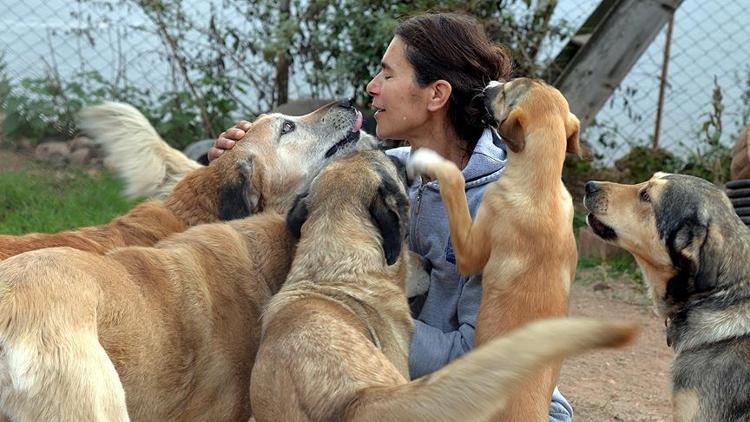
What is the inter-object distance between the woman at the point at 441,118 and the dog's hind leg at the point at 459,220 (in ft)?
0.80

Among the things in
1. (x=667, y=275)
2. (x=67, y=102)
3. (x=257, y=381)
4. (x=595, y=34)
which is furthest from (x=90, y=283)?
(x=67, y=102)

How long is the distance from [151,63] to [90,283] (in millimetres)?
7021

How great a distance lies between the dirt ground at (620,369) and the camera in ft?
19.9

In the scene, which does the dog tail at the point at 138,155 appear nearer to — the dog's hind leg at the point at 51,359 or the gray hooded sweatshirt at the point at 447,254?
the gray hooded sweatshirt at the point at 447,254

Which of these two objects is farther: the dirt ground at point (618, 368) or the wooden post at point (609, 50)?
the wooden post at point (609, 50)

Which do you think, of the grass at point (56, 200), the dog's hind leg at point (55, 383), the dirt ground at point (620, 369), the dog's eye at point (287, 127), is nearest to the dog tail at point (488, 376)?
the dog's hind leg at point (55, 383)

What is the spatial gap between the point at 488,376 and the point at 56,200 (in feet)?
20.8

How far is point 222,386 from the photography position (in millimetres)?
4020

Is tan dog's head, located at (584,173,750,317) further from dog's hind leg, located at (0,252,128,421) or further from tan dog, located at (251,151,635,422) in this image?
dog's hind leg, located at (0,252,128,421)

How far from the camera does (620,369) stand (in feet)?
22.1

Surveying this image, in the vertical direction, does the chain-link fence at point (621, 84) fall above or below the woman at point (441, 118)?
below

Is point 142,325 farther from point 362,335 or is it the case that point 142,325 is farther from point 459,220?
point 459,220

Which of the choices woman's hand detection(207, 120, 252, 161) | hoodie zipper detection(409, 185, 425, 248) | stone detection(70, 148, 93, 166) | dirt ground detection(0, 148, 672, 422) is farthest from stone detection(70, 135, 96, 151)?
hoodie zipper detection(409, 185, 425, 248)

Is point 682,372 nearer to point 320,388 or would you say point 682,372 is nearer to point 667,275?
point 667,275
